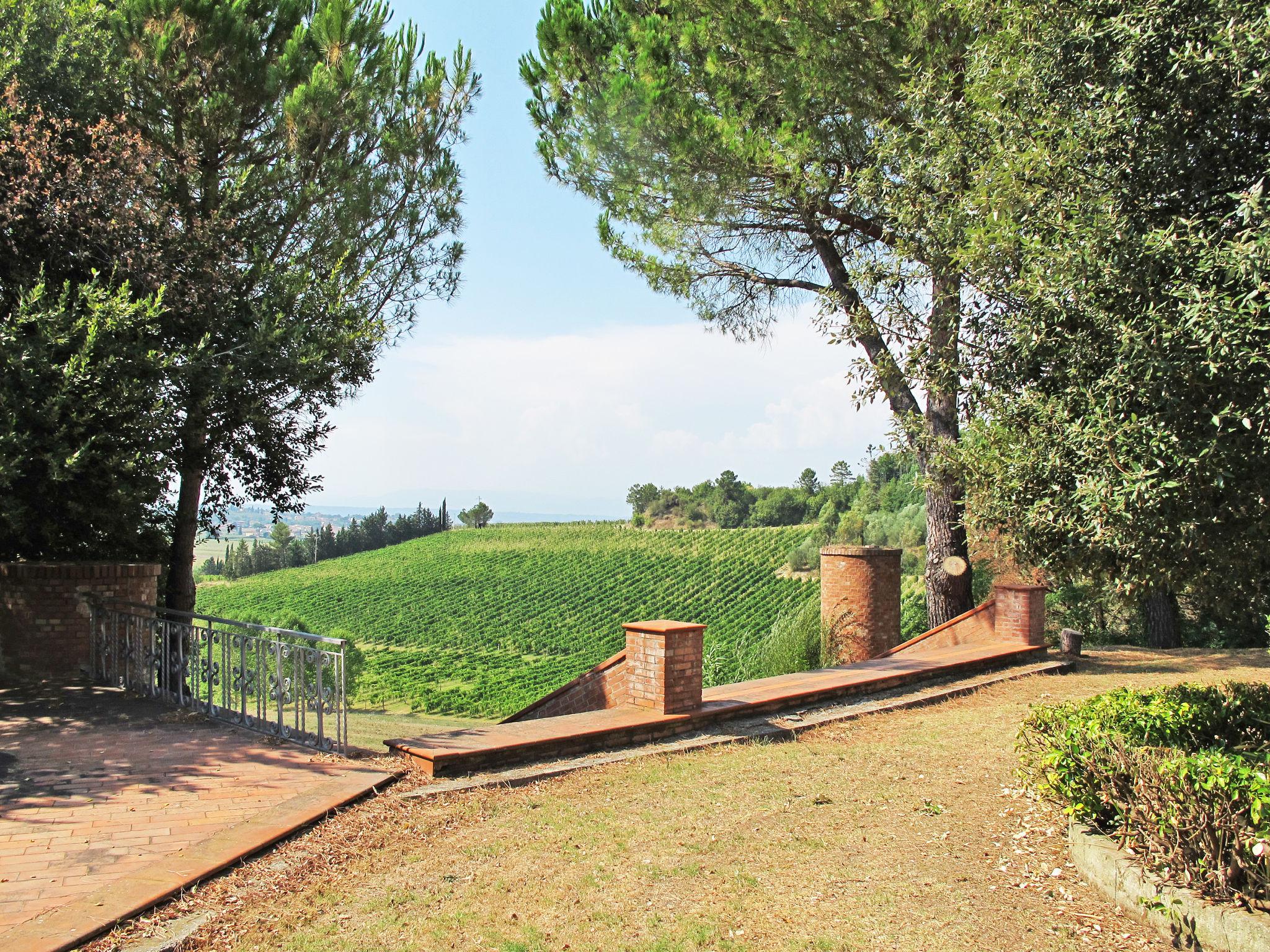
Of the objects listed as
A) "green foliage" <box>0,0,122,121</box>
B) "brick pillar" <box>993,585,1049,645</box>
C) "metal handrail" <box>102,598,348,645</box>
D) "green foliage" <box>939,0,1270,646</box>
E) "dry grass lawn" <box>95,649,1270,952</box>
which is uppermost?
"green foliage" <box>0,0,122,121</box>

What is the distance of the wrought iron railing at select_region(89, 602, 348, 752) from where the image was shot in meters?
6.13

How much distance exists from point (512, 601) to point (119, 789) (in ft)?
149

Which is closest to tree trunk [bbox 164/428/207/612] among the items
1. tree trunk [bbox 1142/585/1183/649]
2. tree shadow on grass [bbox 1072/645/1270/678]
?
tree shadow on grass [bbox 1072/645/1270/678]

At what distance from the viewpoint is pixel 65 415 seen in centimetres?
747

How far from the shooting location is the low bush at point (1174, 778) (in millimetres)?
3307

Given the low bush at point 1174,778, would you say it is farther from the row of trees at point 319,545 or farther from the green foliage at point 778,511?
the row of trees at point 319,545

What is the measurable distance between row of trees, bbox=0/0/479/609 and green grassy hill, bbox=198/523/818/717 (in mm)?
12241

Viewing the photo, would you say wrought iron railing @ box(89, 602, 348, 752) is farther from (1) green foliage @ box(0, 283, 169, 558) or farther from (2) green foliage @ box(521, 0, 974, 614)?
(2) green foliage @ box(521, 0, 974, 614)

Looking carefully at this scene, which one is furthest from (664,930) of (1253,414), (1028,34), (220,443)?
(220,443)

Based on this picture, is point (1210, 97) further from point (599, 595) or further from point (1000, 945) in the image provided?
point (599, 595)

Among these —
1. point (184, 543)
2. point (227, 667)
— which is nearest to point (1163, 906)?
point (227, 667)

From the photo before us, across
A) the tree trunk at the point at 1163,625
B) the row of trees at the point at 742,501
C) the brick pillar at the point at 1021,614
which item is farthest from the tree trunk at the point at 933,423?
the row of trees at the point at 742,501

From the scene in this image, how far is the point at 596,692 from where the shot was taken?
8406 millimetres

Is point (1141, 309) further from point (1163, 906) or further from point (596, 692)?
point (596, 692)
